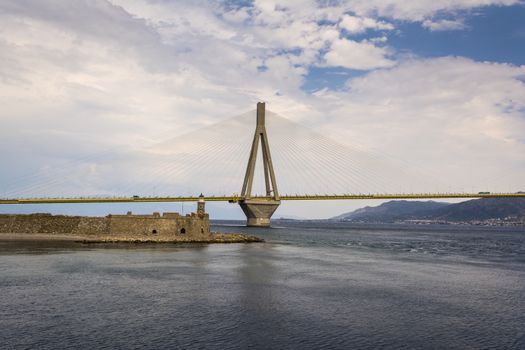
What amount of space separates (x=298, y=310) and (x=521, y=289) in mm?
13427

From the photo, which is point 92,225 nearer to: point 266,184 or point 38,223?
point 38,223

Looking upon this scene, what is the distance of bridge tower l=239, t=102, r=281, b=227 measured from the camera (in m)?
82.4

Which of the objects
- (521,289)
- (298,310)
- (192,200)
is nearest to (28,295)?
(298,310)

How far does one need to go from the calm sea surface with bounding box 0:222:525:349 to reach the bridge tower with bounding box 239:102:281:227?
5364 centimetres

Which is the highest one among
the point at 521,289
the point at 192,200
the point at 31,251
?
the point at 192,200

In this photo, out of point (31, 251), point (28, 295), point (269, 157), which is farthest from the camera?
point (269, 157)

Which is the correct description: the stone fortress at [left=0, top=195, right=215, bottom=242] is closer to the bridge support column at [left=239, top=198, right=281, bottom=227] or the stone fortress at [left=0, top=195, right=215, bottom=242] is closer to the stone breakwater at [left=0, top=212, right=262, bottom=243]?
the stone breakwater at [left=0, top=212, right=262, bottom=243]

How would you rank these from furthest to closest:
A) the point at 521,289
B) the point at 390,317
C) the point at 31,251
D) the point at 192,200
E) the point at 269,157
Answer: the point at 269,157
the point at 192,200
the point at 31,251
the point at 521,289
the point at 390,317

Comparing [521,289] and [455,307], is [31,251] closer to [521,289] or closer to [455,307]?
[455,307]

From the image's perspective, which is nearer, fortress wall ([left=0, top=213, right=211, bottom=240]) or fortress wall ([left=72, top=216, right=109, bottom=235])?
fortress wall ([left=0, top=213, right=211, bottom=240])

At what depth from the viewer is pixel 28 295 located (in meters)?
17.2

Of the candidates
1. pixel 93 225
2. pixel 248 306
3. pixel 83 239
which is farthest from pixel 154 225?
pixel 248 306

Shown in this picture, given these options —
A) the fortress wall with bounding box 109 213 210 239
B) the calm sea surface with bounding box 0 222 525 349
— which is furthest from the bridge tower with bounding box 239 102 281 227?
the calm sea surface with bounding box 0 222 525 349

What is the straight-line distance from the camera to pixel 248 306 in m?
16.7
